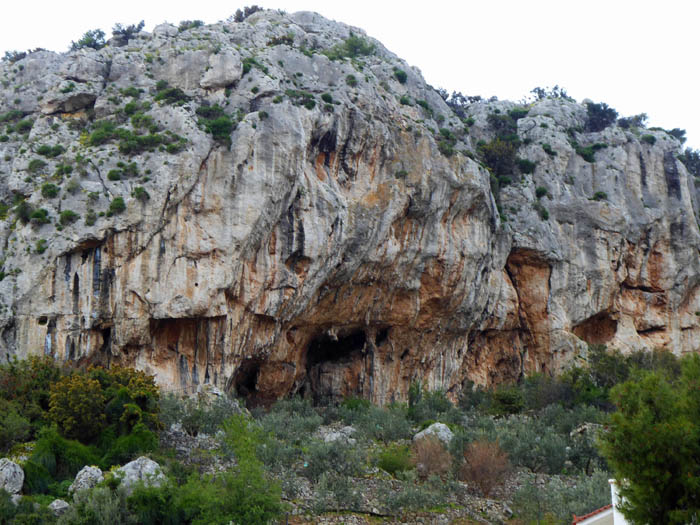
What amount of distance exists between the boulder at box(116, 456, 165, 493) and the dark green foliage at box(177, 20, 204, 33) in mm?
29730

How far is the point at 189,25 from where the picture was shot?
4456cm

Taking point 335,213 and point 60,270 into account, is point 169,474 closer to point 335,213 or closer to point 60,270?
point 60,270

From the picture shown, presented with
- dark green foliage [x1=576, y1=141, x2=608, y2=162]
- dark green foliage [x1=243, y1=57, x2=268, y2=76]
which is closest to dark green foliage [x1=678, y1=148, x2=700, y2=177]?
dark green foliage [x1=576, y1=141, x2=608, y2=162]

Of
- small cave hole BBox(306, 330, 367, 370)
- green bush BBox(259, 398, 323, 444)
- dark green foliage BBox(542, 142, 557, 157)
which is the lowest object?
green bush BBox(259, 398, 323, 444)

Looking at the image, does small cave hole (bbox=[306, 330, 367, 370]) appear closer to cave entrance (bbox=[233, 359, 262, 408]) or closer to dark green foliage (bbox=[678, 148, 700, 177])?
cave entrance (bbox=[233, 359, 262, 408])

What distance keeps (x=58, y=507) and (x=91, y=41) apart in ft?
118

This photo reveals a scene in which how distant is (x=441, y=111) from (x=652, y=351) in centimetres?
2033

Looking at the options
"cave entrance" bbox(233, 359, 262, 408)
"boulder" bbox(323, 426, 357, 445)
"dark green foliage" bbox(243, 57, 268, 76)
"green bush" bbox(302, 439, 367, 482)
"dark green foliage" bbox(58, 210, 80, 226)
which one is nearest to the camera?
"green bush" bbox(302, 439, 367, 482)

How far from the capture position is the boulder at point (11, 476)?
19931 millimetres

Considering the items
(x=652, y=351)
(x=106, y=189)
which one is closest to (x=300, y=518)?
(x=106, y=189)

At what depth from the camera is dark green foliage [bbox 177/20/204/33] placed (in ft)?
143

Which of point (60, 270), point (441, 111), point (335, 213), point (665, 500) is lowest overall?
point (665, 500)

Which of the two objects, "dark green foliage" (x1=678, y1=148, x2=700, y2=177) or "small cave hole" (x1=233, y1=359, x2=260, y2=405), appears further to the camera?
"dark green foliage" (x1=678, y1=148, x2=700, y2=177)

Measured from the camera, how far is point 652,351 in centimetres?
4538
